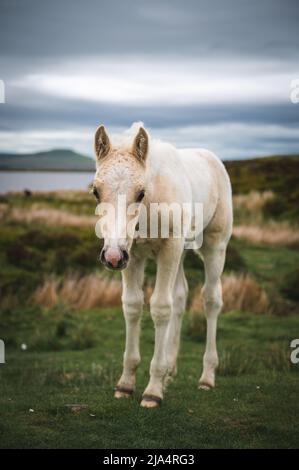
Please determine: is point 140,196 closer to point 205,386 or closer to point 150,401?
point 150,401

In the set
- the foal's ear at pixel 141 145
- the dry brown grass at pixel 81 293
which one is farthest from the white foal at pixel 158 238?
the dry brown grass at pixel 81 293

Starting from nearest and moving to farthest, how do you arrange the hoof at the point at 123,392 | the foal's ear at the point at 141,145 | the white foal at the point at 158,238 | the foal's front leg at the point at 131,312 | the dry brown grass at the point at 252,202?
the white foal at the point at 158,238
the foal's ear at the point at 141,145
the foal's front leg at the point at 131,312
the hoof at the point at 123,392
the dry brown grass at the point at 252,202

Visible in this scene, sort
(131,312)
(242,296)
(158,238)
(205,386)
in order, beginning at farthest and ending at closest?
1. (242,296)
2. (205,386)
3. (131,312)
4. (158,238)

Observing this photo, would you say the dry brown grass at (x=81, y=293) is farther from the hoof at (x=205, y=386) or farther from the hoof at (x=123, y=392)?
the hoof at (x=123, y=392)

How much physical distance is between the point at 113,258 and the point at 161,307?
1.60m

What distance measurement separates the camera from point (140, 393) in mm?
7648

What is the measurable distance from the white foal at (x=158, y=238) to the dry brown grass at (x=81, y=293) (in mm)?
7608

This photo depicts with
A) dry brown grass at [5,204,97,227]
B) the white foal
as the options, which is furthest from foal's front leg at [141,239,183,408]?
dry brown grass at [5,204,97,227]

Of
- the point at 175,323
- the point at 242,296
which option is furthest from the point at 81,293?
the point at 175,323

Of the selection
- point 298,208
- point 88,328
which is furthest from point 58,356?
point 298,208

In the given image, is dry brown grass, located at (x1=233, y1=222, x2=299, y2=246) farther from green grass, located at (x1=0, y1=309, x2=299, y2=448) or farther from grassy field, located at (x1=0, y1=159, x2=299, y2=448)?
green grass, located at (x1=0, y1=309, x2=299, y2=448)

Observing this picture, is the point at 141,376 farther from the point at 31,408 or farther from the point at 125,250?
the point at 125,250

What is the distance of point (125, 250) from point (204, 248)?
10.1 feet

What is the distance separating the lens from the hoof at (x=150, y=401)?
22.6ft
